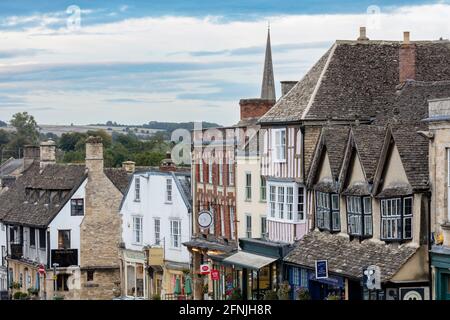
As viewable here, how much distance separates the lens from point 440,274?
3566cm

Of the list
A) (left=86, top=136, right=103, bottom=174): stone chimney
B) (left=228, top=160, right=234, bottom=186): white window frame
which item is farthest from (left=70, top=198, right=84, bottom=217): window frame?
(left=228, top=160, right=234, bottom=186): white window frame

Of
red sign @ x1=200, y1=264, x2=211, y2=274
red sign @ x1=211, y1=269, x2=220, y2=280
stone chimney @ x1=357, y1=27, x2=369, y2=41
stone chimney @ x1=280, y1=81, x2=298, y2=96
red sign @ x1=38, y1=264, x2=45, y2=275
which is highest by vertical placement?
stone chimney @ x1=357, y1=27, x2=369, y2=41

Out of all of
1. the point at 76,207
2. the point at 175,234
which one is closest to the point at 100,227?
the point at 76,207

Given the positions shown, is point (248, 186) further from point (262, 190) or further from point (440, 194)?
point (440, 194)

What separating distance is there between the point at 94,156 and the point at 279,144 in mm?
24739

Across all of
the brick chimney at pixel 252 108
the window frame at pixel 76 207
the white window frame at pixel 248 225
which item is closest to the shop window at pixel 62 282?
the window frame at pixel 76 207

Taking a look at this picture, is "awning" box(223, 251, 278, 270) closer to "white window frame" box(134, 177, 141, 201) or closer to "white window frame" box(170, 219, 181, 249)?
"white window frame" box(170, 219, 181, 249)

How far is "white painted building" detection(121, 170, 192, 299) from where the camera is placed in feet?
195

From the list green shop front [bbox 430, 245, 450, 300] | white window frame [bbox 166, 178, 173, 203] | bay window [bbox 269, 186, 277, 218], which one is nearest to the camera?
green shop front [bbox 430, 245, 450, 300]

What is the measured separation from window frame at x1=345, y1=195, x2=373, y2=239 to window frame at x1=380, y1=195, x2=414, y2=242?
0.90 metres

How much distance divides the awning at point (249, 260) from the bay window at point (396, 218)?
28.2 ft

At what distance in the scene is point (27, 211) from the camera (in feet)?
239

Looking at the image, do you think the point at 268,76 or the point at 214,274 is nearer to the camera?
the point at 214,274
